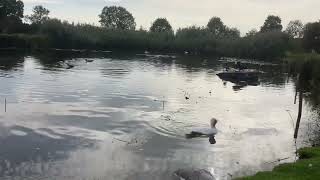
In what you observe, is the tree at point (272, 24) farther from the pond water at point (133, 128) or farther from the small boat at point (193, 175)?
the small boat at point (193, 175)

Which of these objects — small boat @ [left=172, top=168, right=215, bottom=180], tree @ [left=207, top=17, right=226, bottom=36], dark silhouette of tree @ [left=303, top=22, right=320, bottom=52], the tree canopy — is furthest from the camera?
tree @ [left=207, top=17, right=226, bottom=36]

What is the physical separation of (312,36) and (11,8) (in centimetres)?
8924

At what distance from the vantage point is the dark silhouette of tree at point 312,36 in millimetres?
109438

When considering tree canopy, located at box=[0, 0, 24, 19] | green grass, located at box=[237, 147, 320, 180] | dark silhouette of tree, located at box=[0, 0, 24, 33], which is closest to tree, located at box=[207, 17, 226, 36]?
tree canopy, located at box=[0, 0, 24, 19]

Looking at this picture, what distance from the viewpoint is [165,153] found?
26719 mm

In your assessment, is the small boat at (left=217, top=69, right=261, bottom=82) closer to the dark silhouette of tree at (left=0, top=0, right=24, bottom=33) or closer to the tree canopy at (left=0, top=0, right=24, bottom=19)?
the dark silhouette of tree at (left=0, top=0, right=24, bottom=33)

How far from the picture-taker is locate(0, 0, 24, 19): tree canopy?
147 m

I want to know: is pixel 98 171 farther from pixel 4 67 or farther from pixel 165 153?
pixel 4 67

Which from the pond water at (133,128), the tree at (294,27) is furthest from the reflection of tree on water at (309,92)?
the tree at (294,27)

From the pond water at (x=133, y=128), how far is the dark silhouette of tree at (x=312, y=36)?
177 feet

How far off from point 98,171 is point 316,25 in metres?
96.3

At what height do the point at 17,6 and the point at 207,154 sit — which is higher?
the point at 17,6

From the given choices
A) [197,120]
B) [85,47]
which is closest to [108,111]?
[197,120]

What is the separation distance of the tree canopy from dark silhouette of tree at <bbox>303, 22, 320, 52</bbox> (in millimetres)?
84672
